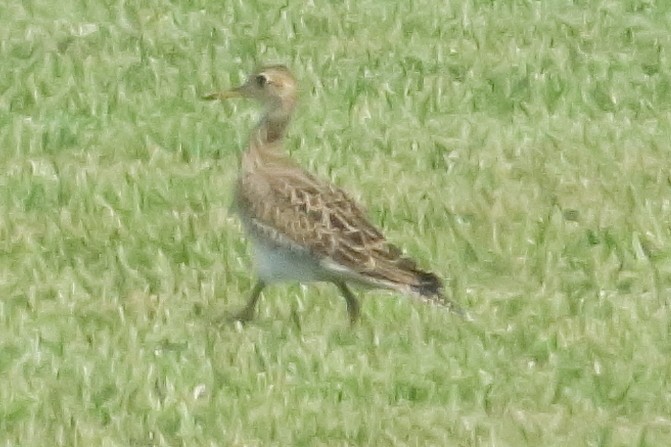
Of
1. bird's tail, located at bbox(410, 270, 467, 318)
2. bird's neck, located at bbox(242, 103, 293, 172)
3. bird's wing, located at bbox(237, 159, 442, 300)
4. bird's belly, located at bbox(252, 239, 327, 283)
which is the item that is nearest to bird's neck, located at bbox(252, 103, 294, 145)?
bird's neck, located at bbox(242, 103, 293, 172)

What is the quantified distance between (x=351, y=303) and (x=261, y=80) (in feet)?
4.81

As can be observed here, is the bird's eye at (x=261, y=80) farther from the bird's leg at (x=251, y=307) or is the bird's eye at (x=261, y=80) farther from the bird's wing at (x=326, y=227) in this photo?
the bird's leg at (x=251, y=307)

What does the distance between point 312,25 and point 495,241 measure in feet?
15.9

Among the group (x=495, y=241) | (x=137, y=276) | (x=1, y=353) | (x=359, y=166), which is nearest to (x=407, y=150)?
(x=359, y=166)

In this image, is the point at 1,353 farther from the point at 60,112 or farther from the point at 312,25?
the point at 312,25

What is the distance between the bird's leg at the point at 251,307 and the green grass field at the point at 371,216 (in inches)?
2.4

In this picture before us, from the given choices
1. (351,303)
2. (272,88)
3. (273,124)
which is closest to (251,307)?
(351,303)

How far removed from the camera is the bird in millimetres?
8773

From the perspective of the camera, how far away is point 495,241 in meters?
10.5

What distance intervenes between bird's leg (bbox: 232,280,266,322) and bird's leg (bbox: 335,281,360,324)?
0.36 m

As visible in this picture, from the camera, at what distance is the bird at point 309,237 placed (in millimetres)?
8773

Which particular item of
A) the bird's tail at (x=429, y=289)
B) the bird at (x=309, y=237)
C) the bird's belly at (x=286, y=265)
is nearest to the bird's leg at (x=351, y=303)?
the bird at (x=309, y=237)

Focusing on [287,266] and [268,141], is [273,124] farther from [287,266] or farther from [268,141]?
[287,266]

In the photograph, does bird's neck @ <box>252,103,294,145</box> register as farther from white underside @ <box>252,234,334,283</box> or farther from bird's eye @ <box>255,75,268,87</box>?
white underside @ <box>252,234,334,283</box>
